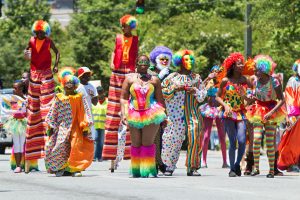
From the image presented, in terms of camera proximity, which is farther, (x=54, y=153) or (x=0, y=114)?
(x=0, y=114)

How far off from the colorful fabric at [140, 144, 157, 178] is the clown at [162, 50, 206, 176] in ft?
3.60

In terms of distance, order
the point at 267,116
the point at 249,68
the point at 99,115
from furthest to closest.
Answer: the point at 99,115 < the point at 249,68 < the point at 267,116

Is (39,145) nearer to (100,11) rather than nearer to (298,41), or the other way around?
(298,41)

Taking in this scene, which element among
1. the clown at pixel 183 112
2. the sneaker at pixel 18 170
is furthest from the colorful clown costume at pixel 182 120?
the sneaker at pixel 18 170

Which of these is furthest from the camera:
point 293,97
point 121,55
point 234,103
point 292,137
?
point 293,97

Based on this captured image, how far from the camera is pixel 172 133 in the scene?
18.6 meters

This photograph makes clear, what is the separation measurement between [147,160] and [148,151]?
0.43 feet

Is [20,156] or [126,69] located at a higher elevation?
[126,69]

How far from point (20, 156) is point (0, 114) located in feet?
15.6

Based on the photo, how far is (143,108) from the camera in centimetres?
1723

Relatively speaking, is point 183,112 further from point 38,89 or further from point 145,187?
point 145,187

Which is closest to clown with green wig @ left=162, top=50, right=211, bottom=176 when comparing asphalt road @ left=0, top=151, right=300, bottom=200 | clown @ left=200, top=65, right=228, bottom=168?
asphalt road @ left=0, top=151, right=300, bottom=200

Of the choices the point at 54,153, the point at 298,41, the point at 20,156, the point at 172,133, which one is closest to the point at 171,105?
the point at 172,133

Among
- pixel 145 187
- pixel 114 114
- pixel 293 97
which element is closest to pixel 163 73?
pixel 114 114
